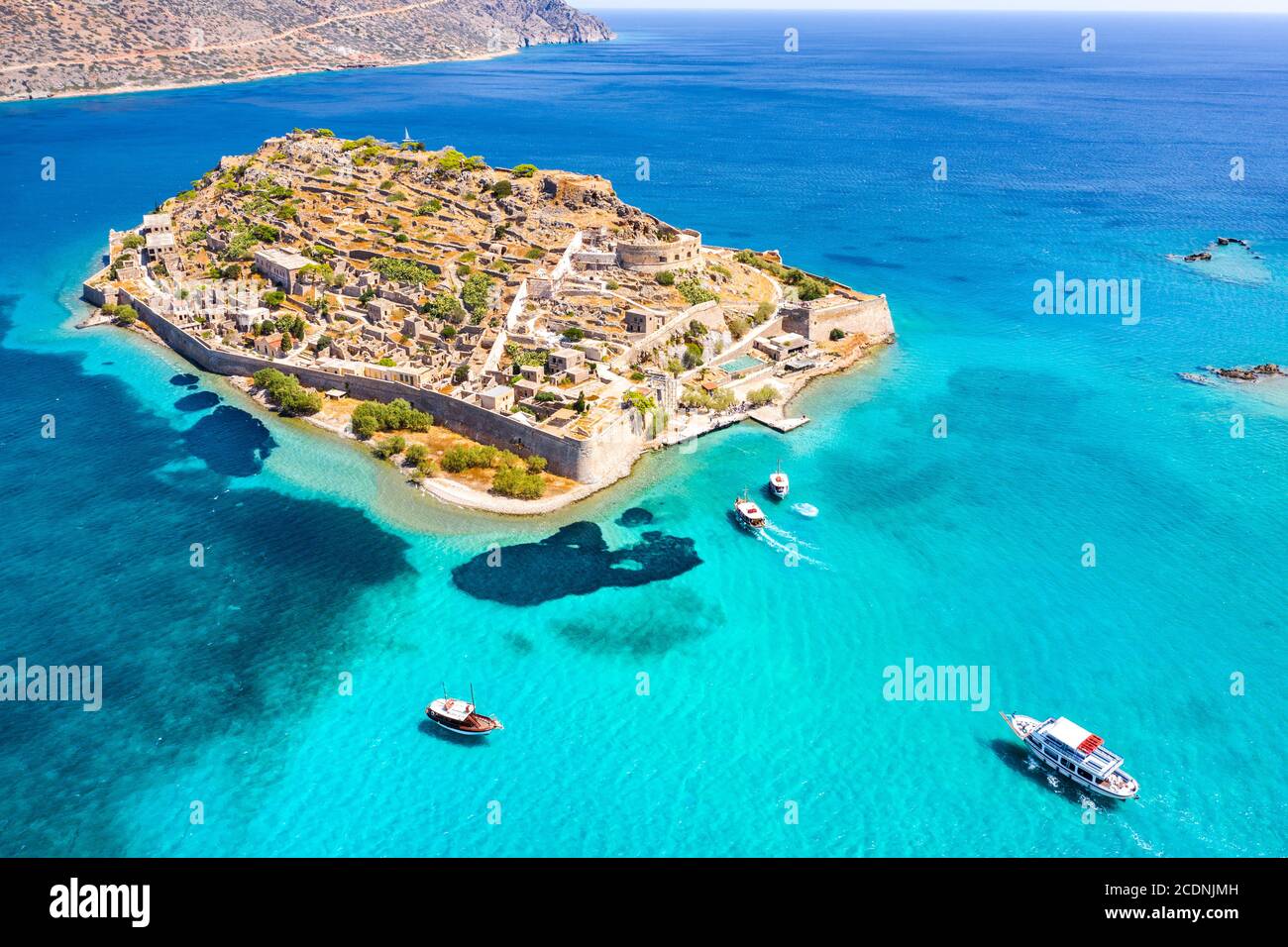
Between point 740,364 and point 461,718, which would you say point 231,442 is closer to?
point 461,718

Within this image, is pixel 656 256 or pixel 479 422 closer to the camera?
pixel 479 422

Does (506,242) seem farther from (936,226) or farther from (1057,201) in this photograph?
(1057,201)

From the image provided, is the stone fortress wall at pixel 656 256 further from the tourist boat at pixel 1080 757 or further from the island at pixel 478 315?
the tourist boat at pixel 1080 757

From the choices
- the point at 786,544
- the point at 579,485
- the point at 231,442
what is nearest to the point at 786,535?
the point at 786,544

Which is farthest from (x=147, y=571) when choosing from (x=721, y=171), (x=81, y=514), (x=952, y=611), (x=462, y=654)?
(x=721, y=171)

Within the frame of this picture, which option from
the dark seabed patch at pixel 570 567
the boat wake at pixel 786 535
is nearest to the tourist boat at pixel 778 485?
the boat wake at pixel 786 535

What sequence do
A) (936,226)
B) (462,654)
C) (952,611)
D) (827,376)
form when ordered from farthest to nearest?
1. (936,226)
2. (827,376)
3. (952,611)
4. (462,654)

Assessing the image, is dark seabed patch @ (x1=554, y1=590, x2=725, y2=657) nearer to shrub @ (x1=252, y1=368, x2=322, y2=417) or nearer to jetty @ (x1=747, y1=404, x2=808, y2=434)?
jetty @ (x1=747, y1=404, x2=808, y2=434)
